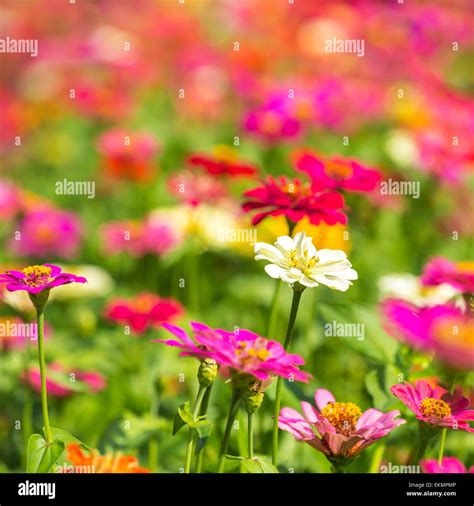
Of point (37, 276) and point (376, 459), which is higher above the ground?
point (37, 276)

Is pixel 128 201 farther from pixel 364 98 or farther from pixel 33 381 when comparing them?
pixel 33 381

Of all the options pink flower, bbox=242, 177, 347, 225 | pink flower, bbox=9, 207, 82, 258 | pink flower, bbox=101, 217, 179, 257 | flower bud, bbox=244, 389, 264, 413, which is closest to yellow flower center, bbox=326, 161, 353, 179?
pink flower, bbox=242, 177, 347, 225

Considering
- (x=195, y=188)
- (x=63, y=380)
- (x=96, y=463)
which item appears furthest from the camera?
(x=195, y=188)

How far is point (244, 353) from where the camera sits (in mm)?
712

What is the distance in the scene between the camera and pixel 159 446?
1.09 m

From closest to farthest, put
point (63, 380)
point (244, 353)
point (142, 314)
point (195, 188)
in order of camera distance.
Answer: point (244, 353) → point (63, 380) → point (142, 314) → point (195, 188)

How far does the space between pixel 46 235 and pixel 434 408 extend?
102 cm

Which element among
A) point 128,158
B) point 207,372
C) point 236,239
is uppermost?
point 128,158

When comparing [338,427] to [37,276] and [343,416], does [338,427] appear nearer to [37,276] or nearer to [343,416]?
[343,416]

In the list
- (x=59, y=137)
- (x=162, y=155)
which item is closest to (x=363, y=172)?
(x=162, y=155)

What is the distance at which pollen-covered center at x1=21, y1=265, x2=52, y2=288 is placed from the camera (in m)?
0.78

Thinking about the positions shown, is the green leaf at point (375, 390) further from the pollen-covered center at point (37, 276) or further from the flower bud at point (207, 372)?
the pollen-covered center at point (37, 276)

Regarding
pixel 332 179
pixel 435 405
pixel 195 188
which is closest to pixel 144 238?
pixel 195 188

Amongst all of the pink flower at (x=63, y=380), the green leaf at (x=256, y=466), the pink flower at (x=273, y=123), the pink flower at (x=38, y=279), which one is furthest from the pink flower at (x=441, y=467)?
the pink flower at (x=273, y=123)
